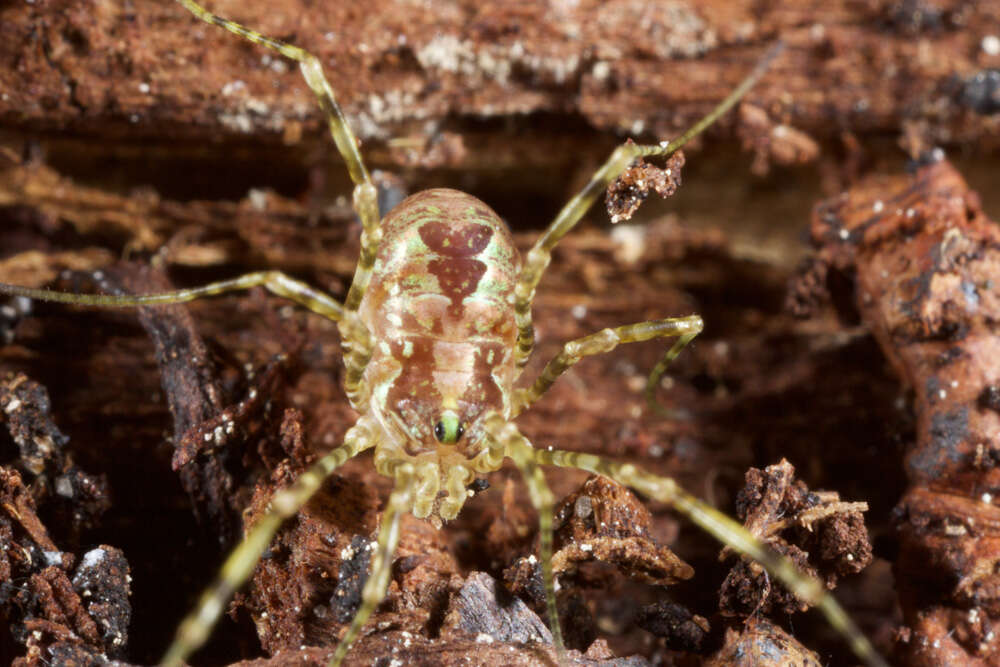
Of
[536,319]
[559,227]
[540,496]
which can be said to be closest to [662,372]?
[536,319]

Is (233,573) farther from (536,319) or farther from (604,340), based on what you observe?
(536,319)

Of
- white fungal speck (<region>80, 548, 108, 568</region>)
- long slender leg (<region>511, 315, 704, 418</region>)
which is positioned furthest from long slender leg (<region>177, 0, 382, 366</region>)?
white fungal speck (<region>80, 548, 108, 568</region>)

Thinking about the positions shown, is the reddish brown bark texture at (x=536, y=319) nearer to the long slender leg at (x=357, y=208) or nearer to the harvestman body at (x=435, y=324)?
the harvestman body at (x=435, y=324)

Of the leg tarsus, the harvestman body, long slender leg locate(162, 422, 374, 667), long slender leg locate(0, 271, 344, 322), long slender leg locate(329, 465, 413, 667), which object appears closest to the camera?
long slender leg locate(162, 422, 374, 667)

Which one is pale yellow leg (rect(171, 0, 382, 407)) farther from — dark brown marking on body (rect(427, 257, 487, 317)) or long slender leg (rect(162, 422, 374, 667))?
long slender leg (rect(162, 422, 374, 667))

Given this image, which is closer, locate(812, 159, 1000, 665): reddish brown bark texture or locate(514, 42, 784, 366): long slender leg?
locate(812, 159, 1000, 665): reddish brown bark texture

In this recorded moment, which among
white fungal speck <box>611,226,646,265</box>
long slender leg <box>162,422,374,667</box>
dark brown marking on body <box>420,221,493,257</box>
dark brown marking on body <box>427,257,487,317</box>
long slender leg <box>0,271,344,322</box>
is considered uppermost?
white fungal speck <box>611,226,646,265</box>

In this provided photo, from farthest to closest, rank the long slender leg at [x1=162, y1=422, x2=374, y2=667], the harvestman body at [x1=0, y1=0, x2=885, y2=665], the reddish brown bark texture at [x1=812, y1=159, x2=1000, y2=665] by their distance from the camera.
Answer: the harvestman body at [x1=0, y1=0, x2=885, y2=665]
the reddish brown bark texture at [x1=812, y1=159, x2=1000, y2=665]
the long slender leg at [x1=162, y1=422, x2=374, y2=667]
